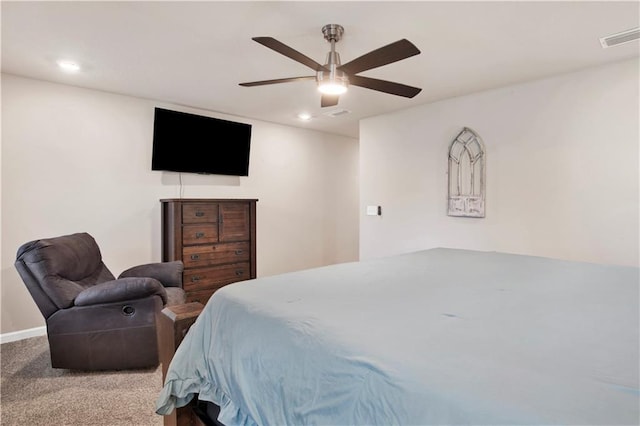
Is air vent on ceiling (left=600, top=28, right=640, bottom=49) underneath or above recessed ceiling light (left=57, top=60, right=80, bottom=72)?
above

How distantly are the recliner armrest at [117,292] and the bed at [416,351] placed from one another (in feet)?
4.14

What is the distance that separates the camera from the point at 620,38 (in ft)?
8.07

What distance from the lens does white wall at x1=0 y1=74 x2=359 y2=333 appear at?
3195 millimetres

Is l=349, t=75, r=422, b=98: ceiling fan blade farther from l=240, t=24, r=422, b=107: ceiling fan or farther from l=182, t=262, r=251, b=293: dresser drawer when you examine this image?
l=182, t=262, r=251, b=293: dresser drawer

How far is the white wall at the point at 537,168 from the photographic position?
9.52ft

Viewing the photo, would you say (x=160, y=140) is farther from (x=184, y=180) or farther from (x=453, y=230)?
(x=453, y=230)

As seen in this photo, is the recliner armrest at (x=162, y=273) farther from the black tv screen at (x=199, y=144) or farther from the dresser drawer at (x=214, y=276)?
the black tv screen at (x=199, y=144)

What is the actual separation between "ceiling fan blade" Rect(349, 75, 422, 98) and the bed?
4.20ft

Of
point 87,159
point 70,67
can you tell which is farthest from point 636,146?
point 87,159

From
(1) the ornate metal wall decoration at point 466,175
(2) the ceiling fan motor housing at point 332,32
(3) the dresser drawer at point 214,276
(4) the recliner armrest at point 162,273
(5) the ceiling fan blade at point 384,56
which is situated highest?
(2) the ceiling fan motor housing at point 332,32

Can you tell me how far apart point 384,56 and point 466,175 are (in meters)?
2.29

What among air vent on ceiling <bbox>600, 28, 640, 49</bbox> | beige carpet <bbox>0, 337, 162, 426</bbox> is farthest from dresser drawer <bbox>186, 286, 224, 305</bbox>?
air vent on ceiling <bbox>600, 28, 640, 49</bbox>

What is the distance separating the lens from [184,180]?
4.25m

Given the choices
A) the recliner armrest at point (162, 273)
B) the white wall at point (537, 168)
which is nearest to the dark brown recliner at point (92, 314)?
the recliner armrest at point (162, 273)
